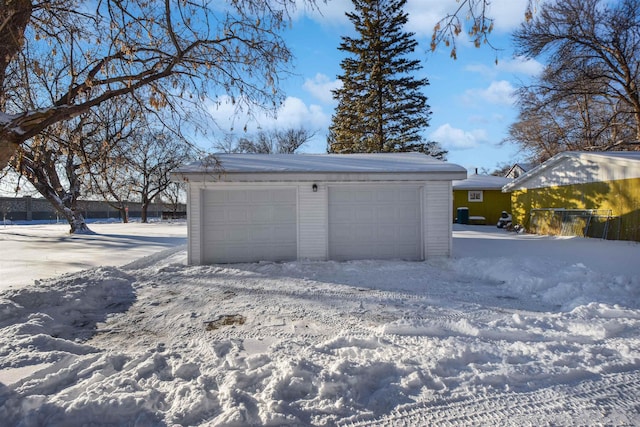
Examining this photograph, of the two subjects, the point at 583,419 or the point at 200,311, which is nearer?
the point at 583,419

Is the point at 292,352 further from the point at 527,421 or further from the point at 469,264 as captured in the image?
the point at 469,264

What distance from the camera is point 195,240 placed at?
26.3ft

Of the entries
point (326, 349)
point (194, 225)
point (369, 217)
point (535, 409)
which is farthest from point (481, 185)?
point (535, 409)

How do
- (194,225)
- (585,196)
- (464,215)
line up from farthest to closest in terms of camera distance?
(464,215)
(585,196)
(194,225)

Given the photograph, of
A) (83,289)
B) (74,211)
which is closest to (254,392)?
(83,289)

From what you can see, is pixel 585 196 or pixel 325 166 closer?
pixel 325 166

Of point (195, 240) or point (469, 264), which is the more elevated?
point (195, 240)

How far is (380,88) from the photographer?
21.3m

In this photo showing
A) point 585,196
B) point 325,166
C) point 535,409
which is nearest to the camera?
point 535,409

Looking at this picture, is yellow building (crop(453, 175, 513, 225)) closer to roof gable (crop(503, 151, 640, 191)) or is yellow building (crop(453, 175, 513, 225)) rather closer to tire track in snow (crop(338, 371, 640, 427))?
roof gable (crop(503, 151, 640, 191))

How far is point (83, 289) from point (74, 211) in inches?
582

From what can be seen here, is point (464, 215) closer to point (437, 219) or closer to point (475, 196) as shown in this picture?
point (475, 196)

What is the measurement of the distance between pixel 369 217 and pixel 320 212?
128 cm

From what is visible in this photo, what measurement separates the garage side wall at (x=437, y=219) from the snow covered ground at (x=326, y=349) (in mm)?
1951
